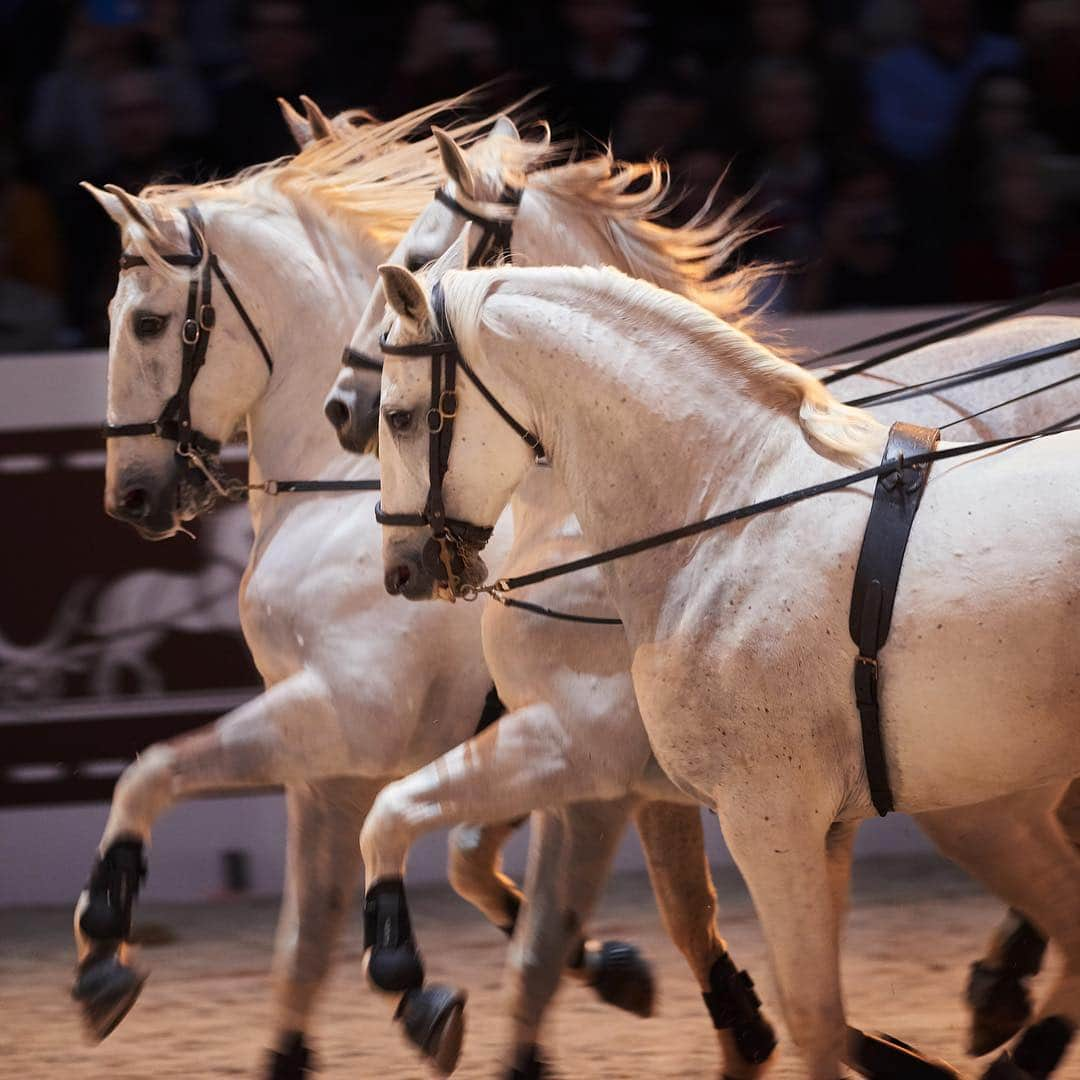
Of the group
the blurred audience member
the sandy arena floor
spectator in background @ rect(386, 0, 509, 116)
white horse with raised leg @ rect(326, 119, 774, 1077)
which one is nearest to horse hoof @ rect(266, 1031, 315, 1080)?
the sandy arena floor

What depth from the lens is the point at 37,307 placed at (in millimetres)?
6465

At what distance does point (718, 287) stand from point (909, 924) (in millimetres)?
2386

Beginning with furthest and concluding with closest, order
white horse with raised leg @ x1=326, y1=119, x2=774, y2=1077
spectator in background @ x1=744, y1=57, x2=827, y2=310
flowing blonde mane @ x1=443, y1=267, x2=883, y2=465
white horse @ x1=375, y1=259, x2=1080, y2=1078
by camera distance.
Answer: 1. spectator in background @ x1=744, y1=57, x2=827, y2=310
2. white horse with raised leg @ x1=326, y1=119, x2=774, y2=1077
3. flowing blonde mane @ x1=443, y1=267, x2=883, y2=465
4. white horse @ x1=375, y1=259, x2=1080, y2=1078

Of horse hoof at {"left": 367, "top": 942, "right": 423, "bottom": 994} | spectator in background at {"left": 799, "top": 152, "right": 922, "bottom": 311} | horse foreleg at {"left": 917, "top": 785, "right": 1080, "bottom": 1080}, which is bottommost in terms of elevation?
horse hoof at {"left": 367, "top": 942, "right": 423, "bottom": 994}

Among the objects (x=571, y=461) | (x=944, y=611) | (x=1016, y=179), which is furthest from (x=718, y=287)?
(x=1016, y=179)

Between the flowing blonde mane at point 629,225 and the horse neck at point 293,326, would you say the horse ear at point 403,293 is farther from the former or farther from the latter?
the horse neck at point 293,326

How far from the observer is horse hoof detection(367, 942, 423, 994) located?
365cm

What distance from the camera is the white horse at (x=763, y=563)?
3.17 metres

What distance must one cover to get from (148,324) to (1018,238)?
2.97m

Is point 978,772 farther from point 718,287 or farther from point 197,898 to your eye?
point 197,898

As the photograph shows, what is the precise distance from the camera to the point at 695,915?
14.2 ft

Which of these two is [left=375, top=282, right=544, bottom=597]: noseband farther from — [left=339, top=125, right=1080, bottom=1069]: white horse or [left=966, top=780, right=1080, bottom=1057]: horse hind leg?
[left=966, top=780, right=1080, bottom=1057]: horse hind leg

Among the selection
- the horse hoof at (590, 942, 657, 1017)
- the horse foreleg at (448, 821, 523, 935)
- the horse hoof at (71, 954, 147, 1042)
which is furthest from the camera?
the horse hoof at (590, 942, 657, 1017)

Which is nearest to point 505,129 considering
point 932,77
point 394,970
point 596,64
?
point 394,970
